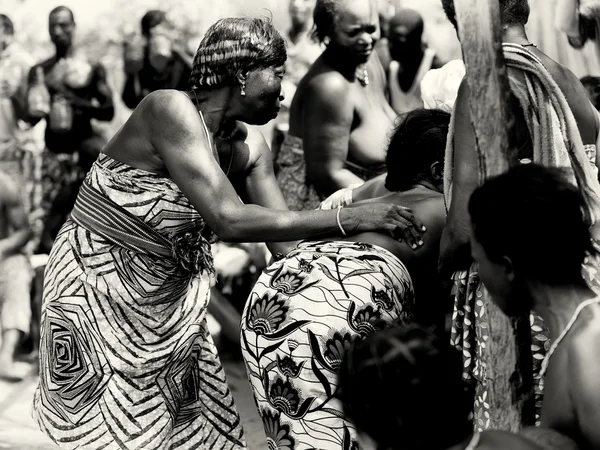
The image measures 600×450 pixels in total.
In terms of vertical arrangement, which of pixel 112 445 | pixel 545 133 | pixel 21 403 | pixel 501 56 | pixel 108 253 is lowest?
pixel 21 403

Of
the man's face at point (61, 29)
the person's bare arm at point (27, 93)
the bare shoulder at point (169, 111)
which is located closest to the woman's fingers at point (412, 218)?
the bare shoulder at point (169, 111)

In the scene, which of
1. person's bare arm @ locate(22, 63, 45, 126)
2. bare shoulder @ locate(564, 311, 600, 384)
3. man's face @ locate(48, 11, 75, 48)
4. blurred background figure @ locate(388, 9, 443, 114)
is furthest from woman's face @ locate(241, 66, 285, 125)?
man's face @ locate(48, 11, 75, 48)

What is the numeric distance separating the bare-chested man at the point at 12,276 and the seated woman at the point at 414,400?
15.4 feet

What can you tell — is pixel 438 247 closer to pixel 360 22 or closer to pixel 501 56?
pixel 501 56

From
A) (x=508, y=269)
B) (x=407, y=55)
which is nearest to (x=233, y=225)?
(x=508, y=269)

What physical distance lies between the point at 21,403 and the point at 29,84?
9.70 ft

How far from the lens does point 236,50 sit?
3504 millimetres

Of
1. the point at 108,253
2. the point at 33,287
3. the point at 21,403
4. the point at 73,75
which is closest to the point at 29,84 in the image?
the point at 73,75

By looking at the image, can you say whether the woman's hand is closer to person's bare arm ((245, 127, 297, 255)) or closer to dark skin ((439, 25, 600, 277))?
dark skin ((439, 25, 600, 277))

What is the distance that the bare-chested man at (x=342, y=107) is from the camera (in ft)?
17.4

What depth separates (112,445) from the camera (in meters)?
3.58

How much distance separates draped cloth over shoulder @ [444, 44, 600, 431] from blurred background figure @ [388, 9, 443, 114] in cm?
375

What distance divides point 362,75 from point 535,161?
2681 millimetres

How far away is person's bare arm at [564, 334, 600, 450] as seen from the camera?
2.14 m
